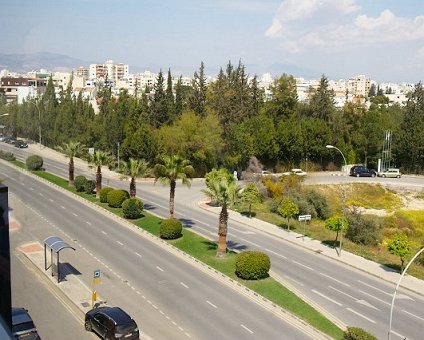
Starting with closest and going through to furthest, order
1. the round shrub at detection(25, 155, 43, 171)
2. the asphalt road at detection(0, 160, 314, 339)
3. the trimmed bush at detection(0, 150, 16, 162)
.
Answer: the asphalt road at detection(0, 160, 314, 339)
the trimmed bush at detection(0, 150, 16, 162)
the round shrub at detection(25, 155, 43, 171)

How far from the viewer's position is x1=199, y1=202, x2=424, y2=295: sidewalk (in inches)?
1195

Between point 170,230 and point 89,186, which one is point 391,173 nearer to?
point 89,186

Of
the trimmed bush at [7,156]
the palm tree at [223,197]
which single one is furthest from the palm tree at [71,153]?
the palm tree at [223,197]

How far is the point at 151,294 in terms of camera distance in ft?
83.9

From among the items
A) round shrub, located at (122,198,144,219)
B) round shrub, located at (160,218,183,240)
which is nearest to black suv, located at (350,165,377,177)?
round shrub, located at (122,198,144,219)

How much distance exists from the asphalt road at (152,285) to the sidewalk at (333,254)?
33.6ft

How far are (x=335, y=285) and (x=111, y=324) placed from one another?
14322mm

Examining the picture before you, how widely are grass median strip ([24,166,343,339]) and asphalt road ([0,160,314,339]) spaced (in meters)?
1.19

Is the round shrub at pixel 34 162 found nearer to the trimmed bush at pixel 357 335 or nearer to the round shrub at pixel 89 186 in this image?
the round shrub at pixel 89 186

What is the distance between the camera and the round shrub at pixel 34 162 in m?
47.8

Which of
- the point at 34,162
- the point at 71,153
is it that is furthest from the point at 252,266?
the point at 34,162

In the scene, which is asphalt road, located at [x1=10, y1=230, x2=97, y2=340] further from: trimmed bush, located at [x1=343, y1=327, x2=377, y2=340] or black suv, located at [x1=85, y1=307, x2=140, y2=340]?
trimmed bush, located at [x1=343, y1=327, x2=377, y2=340]

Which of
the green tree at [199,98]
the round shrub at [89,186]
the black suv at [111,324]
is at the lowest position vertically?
the black suv at [111,324]

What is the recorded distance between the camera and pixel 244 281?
28219mm
